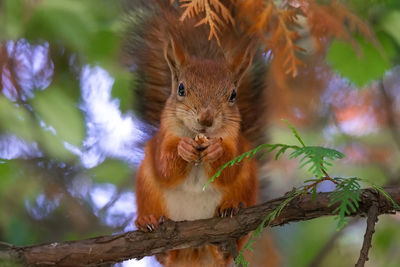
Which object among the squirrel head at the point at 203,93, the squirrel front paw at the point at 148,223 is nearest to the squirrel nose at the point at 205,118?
the squirrel head at the point at 203,93

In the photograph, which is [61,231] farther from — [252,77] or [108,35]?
[252,77]

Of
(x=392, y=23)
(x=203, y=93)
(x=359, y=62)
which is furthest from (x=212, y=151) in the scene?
(x=392, y=23)

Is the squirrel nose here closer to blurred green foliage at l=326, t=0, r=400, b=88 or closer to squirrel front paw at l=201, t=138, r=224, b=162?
squirrel front paw at l=201, t=138, r=224, b=162

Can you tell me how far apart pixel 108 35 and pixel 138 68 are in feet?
0.67

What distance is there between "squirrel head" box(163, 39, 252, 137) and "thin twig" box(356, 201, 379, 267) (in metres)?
0.53

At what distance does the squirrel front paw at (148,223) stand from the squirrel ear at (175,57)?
1.60 ft

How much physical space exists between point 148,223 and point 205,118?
0.38 meters

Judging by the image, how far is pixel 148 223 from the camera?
1726mm

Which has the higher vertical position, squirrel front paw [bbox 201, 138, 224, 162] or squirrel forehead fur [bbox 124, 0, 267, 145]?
squirrel forehead fur [bbox 124, 0, 267, 145]

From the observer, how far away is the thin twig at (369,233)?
1277 millimetres

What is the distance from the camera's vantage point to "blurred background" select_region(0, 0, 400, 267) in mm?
1863

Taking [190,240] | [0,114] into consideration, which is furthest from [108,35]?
[190,240]

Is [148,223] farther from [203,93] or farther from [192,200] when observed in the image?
[203,93]

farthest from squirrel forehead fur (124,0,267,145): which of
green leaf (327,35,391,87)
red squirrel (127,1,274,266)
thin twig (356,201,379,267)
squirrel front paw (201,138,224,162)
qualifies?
thin twig (356,201,379,267)
